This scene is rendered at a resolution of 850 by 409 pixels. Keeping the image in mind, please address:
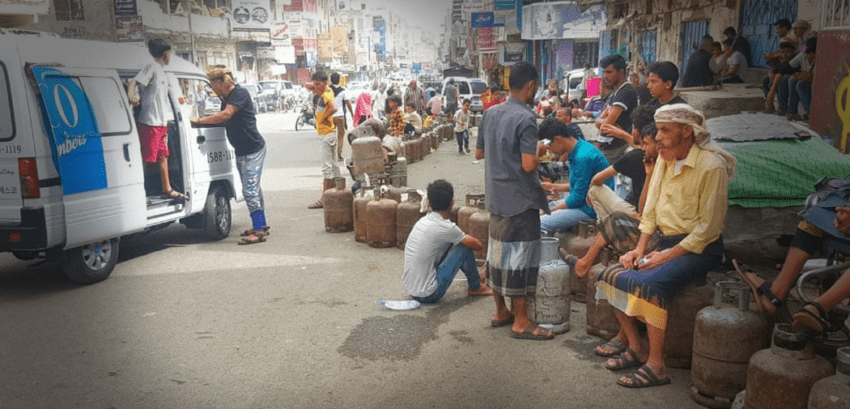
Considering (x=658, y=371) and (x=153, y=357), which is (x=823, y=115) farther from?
(x=153, y=357)

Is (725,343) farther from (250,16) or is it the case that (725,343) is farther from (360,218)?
(250,16)

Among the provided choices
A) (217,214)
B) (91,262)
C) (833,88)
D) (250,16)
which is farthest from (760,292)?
(250,16)

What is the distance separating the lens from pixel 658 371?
3971mm

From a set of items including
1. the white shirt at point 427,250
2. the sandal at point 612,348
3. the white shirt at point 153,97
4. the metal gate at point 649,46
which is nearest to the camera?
the sandal at point 612,348

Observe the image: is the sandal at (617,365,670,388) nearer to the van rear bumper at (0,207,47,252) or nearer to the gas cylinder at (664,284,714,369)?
the gas cylinder at (664,284,714,369)

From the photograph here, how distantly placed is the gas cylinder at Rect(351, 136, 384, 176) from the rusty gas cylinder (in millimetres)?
7302

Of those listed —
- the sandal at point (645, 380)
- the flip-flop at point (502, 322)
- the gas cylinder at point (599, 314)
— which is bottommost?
the flip-flop at point (502, 322)

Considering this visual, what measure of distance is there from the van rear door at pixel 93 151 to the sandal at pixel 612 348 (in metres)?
4.47

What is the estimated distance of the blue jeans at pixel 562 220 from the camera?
5.65m

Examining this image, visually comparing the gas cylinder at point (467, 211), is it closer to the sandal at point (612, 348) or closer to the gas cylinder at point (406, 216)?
the gas cylinder at point (406, 216)

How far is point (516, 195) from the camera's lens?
4617 millimetres

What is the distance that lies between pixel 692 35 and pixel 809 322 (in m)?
13.4

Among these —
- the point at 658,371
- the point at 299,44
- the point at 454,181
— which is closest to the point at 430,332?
the point at 658,371

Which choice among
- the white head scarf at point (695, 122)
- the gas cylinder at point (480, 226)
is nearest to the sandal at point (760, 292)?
the white head scarf at point (695, 122)
